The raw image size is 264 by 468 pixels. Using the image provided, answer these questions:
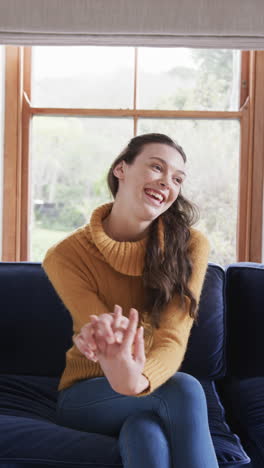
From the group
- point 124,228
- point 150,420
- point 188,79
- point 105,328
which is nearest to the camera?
point 105,328

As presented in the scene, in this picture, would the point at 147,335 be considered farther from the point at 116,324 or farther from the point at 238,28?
the point at 238,28

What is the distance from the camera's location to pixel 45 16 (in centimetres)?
238

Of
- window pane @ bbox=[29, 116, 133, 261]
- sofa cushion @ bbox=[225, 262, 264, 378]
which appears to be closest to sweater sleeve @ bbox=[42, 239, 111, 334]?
sofa cushion @ bbox=[225, 262, 264, 378]

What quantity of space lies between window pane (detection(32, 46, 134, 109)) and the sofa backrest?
1.15m

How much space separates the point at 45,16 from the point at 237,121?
1080 mm

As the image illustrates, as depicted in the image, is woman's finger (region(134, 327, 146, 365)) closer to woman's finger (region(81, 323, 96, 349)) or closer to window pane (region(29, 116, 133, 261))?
woman's finger (region(81, 323, 96, 349))

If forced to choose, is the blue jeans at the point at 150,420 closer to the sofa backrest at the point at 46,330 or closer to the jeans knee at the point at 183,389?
the jeans knee at the point at 183,389

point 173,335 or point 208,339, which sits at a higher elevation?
point 173,335

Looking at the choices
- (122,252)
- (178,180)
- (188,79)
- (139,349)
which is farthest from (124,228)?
(188,79)

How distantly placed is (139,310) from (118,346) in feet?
1.40

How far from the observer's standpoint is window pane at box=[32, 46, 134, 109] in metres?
2.80

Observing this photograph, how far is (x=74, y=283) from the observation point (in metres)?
1.62

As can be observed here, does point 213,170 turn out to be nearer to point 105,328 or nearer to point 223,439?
point 223,439

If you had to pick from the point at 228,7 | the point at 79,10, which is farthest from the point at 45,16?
the point at 228,7
